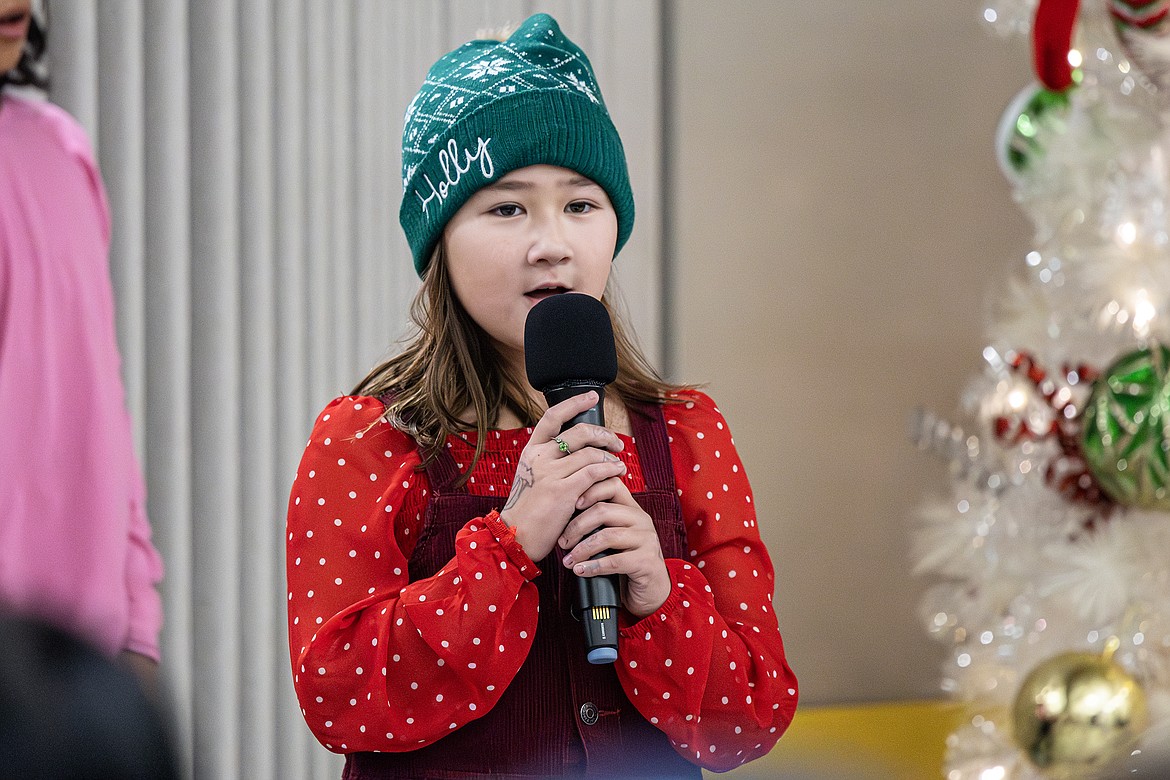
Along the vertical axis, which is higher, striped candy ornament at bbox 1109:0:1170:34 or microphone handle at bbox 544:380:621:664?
striped candy ornament at bbox 1109:0:1170:34

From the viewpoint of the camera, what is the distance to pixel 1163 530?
2146 mm

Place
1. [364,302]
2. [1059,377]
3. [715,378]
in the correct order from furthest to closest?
[715,378]
[364,302]
[1059,377]

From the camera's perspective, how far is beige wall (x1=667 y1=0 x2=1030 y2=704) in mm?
2854

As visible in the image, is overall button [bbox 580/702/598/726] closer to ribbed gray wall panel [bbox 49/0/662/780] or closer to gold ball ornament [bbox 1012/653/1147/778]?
gold ball ornament [bbox 1012/653/1147/778]

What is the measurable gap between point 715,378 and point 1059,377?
2.57ft

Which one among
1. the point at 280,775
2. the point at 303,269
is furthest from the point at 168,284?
the point at 280,775

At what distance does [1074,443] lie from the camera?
224cm

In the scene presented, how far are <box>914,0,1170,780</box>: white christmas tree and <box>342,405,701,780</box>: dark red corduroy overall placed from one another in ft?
3.60

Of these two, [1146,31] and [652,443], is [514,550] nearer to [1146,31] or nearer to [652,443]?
[652,443]

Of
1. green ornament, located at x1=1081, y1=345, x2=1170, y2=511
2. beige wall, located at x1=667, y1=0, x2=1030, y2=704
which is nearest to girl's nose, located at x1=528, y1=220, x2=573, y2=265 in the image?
green ornament, located at x1=1081, y1=345, x2=1170, y2=511

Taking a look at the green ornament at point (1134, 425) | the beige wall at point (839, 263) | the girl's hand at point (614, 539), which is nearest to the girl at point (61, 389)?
the girl's hand at point (614, 539)

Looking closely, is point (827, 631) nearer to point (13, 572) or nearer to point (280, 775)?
point (280, 775)

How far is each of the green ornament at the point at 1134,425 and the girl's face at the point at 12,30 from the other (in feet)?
5.97

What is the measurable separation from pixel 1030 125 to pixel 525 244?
1.41 meters
